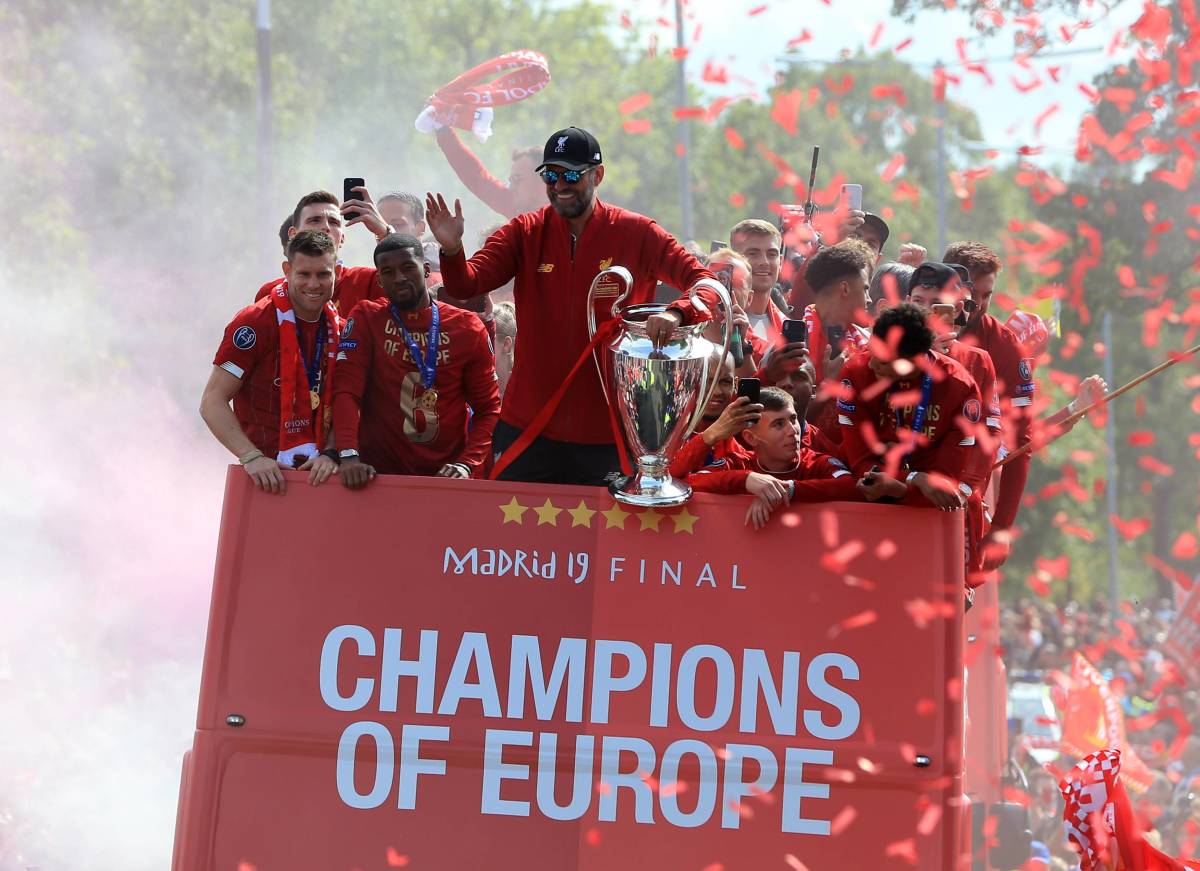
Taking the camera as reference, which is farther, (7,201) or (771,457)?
(7,201)

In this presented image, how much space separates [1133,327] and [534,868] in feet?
122

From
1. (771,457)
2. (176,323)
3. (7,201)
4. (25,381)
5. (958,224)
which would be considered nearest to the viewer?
(771,457)

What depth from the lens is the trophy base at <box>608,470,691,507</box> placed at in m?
4.70

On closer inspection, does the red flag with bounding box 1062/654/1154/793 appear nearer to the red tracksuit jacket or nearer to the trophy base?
the red tracksuit jacket

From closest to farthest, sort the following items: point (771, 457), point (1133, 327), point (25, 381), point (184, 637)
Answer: point (771, 457) → point (184, 637) → point (25, 381) → point (1133, 327)

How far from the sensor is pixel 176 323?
22.0 metres

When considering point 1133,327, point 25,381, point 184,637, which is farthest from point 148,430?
point 1133,327

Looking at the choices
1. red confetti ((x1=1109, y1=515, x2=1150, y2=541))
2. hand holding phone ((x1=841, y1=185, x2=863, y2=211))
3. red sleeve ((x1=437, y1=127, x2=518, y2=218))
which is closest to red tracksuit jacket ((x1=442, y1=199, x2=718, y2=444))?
red confetti ((x1=1109, y1=515, x2=1150, y2=541))

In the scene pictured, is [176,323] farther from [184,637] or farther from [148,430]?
[184,637]

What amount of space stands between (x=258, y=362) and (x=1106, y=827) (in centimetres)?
345

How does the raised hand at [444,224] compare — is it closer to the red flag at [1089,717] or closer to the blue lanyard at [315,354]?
the blue lanyard at [315,354]

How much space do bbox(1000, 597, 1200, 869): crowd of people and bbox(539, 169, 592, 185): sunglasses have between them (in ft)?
15.7

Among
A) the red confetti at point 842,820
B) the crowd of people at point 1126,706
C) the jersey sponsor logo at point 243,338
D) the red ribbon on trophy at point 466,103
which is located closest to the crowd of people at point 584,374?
the jersey sponsor logo at point 243,338

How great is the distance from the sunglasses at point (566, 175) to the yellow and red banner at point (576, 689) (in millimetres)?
1275
